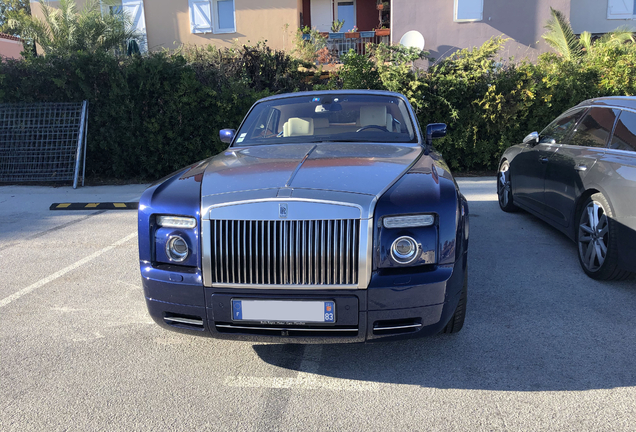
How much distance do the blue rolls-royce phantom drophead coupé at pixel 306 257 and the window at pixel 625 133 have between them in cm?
225

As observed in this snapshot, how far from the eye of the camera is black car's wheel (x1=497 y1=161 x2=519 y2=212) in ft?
22.9

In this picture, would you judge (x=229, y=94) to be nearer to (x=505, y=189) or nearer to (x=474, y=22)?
(x=505, y=189)

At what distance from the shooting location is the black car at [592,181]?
405cm

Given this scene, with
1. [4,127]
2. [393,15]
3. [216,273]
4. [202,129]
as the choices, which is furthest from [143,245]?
[393,15]

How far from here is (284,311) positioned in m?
2.67

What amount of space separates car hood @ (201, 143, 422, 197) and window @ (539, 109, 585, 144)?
2469mm

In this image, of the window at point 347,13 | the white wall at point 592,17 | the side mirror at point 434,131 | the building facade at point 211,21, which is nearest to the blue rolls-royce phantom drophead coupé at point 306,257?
the side mirror at point 434,131

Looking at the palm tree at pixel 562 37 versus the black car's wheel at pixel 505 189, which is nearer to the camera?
the black car's wheel at pixel 505 189

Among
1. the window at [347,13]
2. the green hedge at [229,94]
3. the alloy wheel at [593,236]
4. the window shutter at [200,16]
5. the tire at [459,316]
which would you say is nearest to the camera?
the tire at [459,316]

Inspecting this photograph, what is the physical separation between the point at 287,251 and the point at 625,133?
3.42 metres

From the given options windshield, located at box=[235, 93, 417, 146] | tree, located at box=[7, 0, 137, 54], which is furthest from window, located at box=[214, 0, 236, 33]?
windshield, located at box=[235, 93, 417, 146]

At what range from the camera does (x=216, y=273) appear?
2.72m

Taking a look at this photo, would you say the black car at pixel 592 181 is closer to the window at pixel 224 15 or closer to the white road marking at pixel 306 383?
the white road marking at pixel 306 383

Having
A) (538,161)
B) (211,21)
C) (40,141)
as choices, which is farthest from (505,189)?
(211,21)
